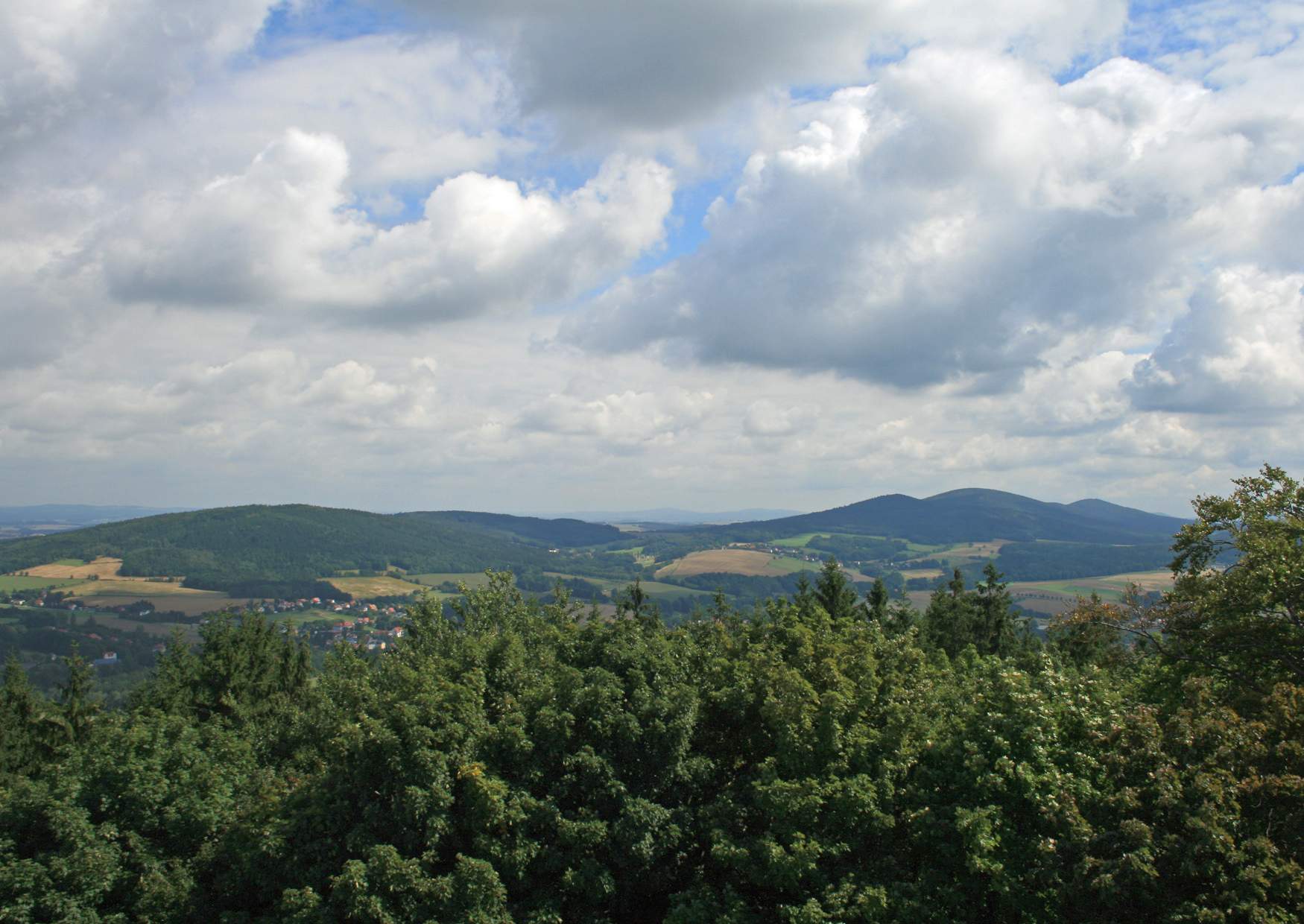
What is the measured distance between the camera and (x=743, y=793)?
1989 centimetres

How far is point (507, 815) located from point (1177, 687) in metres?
16.9

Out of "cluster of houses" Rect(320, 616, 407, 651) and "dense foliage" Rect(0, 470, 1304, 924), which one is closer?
"dense foliage" Rect(0, 470, 1304, 924)

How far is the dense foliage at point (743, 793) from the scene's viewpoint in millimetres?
15719

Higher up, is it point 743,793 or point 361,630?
point 743,793

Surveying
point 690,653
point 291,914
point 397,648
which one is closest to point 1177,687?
point 690,653

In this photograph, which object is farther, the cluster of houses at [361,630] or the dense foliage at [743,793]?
the cluster of houses at [361,630]

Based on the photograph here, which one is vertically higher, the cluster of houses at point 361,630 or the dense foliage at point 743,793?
A: the dense foliage at point 743,793

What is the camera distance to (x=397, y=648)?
3847cm

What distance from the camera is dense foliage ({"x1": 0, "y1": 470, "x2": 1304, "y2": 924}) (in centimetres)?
1572

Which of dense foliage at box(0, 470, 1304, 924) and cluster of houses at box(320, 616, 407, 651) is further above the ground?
dense foliage at box(0, 470, 1304, 924)

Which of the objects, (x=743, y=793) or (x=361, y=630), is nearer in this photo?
(x=743, y=793)

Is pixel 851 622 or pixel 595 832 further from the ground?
pixel 851 622

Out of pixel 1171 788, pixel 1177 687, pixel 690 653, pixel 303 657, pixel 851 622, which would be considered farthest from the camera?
pixel 303 657

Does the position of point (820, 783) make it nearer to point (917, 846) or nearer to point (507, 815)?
point (917, 846)
